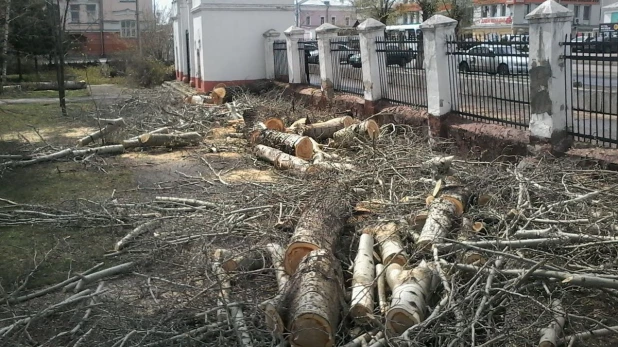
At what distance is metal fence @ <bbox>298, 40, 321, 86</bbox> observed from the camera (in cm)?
1666

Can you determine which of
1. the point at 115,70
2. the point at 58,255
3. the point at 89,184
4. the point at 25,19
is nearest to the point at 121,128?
the point at 89,184

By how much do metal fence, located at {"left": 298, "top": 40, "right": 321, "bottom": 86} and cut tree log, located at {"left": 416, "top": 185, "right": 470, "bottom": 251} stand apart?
10.7m

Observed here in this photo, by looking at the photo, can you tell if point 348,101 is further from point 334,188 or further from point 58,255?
point 58,255

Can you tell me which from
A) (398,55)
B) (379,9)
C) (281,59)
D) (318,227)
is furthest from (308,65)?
(379,9)

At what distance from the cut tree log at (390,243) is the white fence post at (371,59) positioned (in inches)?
259

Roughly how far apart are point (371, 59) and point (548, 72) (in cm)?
465

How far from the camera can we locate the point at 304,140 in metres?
9.85

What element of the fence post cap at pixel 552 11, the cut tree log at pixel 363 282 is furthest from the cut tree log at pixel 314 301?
the fence post cap at pixel 552 11

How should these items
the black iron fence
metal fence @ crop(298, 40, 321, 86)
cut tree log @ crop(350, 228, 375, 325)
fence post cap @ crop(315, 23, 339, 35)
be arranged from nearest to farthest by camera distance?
cut tree log @ crop(350, 228, 375, 325)
fence post cap @ crop(315, 23, 339, 35)
metal fence @ crop(298, 40, 321, 86)
the black iron fence

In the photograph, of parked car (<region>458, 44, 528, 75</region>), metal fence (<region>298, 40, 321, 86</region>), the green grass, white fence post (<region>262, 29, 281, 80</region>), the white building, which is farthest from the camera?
the green grass

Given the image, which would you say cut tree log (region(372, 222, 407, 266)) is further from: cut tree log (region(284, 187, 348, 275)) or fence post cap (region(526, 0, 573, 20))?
fence post cap (region(526, 0, 573, 20))

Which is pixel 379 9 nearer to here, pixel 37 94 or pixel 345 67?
pixel 37 94

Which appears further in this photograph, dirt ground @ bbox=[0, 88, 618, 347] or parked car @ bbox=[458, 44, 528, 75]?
parked car @ bbox=[458, 44, 528, 75]

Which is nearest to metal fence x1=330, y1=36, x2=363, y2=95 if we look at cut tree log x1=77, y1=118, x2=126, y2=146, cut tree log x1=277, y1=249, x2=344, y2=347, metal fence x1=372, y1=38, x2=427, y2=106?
metal fence x1=372, y1=38, x2=427, y2=106
